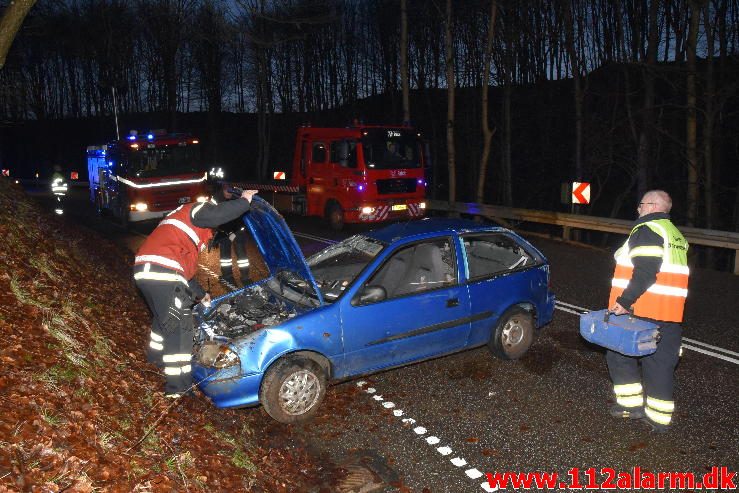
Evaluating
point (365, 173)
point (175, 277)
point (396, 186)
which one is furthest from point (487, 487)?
point (396, 186)

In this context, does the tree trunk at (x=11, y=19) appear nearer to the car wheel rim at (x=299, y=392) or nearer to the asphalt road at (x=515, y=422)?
the asphalt road at (x=515, y=422)

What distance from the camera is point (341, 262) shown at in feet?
21.4

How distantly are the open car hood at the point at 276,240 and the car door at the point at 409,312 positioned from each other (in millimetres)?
486

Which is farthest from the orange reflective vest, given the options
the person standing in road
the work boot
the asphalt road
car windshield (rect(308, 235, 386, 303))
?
the person standing in road

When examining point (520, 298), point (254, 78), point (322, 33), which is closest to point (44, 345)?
point (520, 298)

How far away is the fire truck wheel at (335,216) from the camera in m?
16.2

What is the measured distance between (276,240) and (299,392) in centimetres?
145

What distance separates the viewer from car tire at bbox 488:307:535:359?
21.1 feet

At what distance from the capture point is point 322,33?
52656 millimetres

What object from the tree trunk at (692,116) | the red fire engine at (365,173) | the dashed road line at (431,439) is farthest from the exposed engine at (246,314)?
the tree trunk at (692,116)

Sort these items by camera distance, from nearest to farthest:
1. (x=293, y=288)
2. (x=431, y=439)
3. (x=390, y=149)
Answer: (x=431, y=439), (x=293, y=288), (x=390, y=149)

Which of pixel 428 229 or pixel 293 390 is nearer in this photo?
pixel 293 390

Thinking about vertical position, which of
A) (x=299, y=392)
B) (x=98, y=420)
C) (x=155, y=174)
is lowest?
(x=299, y=392)

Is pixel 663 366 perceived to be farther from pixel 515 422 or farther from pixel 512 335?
pixel 512 335
